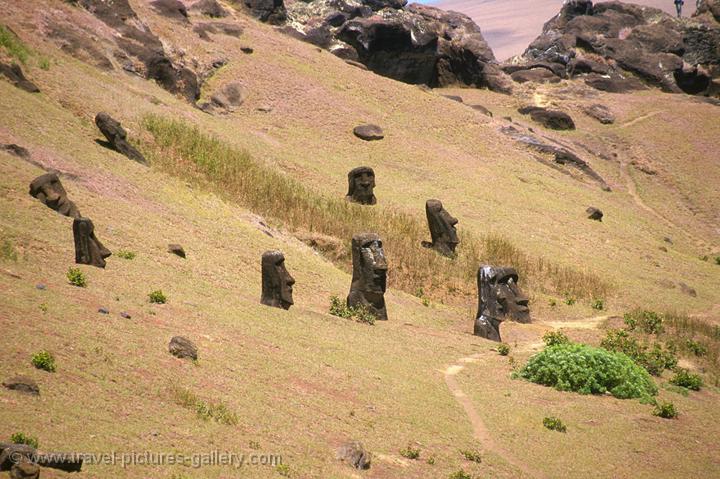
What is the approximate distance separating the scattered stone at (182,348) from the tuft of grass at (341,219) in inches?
564

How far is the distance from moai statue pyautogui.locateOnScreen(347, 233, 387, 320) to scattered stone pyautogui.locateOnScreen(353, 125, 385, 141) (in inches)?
944

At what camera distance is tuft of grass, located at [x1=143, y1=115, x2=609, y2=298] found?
2756 cm

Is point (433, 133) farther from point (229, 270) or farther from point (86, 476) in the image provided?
point (86, 476)

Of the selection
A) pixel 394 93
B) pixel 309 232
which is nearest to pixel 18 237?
pixel 309 232

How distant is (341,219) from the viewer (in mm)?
30750

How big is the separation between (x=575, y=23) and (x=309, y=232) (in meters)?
62.5

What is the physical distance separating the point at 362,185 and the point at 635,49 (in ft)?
176

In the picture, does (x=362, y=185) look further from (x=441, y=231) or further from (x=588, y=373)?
(x=588, y=373)

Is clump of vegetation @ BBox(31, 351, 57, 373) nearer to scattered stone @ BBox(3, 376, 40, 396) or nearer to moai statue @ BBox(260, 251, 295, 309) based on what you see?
scattered stone @ BBox(3, 376, 40, 396)

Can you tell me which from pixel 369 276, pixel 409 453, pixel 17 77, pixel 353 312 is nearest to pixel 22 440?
pixel 409 453

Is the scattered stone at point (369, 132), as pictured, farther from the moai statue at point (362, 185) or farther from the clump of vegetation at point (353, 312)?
the clump of vegetation at point (353, 312)

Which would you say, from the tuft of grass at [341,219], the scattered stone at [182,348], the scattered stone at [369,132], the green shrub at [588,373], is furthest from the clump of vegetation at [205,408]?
the scattered stone at [369,132]

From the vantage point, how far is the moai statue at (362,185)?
112ft

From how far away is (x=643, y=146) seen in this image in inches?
2359
